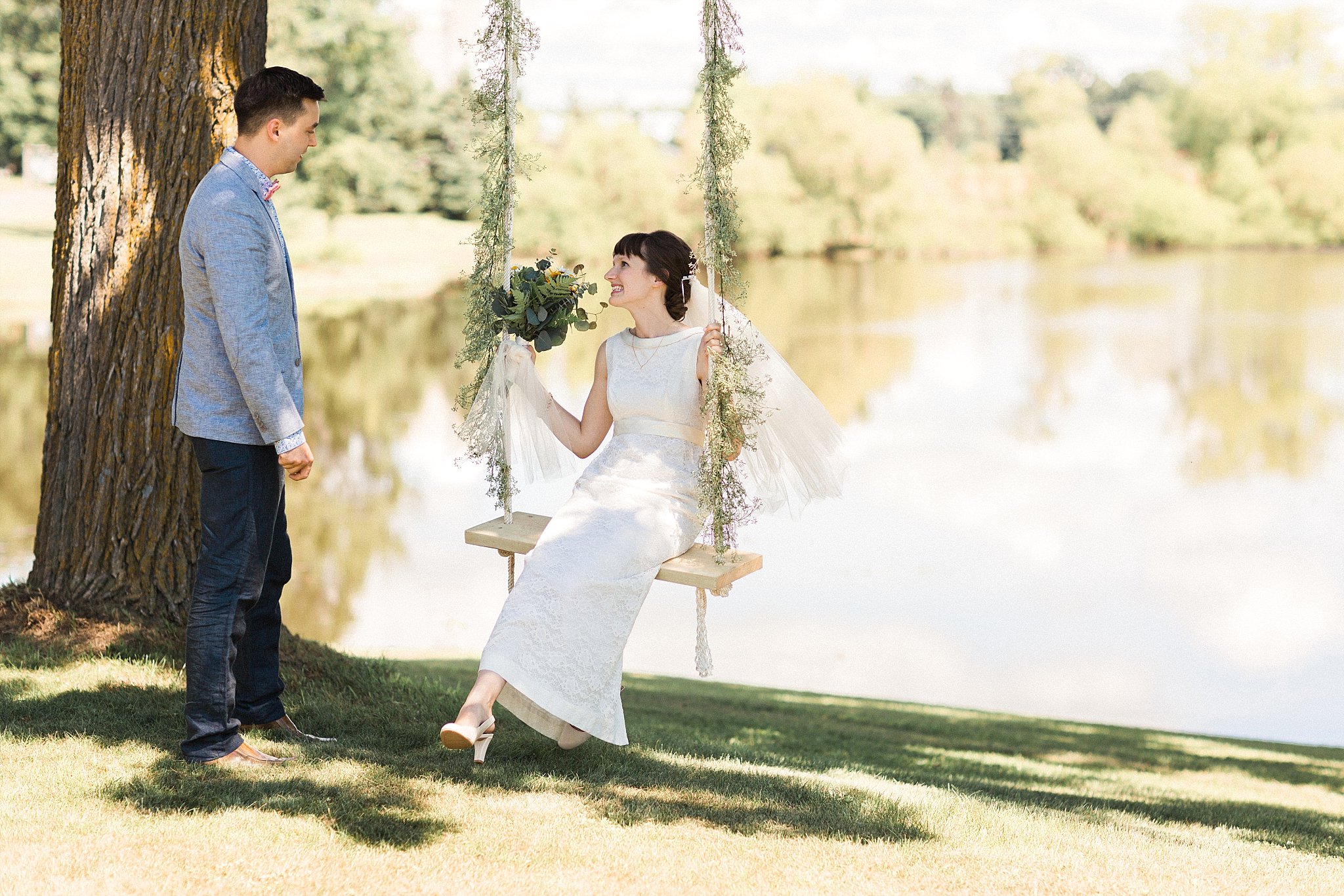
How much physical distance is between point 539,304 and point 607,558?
35.8 inches

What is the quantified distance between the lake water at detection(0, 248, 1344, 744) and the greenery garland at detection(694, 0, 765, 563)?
4.92 meters

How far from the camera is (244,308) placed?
10.5 ft

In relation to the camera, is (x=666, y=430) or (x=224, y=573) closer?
(x=224, y=573)

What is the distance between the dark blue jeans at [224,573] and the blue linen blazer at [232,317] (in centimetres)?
8

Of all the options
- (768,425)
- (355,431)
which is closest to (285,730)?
(768,425)

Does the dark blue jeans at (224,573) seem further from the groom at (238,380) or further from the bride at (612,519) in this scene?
the bride at (612,519)

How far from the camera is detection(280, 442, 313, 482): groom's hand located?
3256mm

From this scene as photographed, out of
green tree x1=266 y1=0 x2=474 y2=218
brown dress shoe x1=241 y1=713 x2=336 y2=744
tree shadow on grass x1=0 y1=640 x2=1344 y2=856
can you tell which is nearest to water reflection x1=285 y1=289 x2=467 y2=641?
green tree x1=266 y1=0 x2=474 y2=218

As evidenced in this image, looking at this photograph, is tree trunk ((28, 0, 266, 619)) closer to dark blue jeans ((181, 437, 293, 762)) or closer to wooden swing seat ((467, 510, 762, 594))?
dark blue jeans ((181, 437, 293, 762))

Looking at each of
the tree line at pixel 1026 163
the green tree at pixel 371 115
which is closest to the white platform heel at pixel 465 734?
the green tree at pixel 371 115

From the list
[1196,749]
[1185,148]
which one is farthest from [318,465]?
[1185,148]

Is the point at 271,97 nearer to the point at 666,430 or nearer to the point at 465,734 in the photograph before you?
the point at 666,430

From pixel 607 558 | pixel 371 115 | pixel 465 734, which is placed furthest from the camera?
pixel 371 115

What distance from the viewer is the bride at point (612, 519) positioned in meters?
3.57
